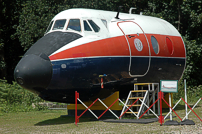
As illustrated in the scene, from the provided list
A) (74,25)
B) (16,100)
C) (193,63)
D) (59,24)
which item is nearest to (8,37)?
(16,100)

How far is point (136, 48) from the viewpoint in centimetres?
1479

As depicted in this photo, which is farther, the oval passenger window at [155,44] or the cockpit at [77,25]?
the oval passenger window at [155,44]

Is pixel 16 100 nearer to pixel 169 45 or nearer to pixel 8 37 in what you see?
pixel 169 45

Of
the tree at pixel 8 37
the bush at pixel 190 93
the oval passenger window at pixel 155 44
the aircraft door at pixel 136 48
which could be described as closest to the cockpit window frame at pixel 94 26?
the aircraft door at pixel 136 48

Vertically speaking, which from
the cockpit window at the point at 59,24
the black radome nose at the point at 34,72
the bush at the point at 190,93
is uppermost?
the cockpit window at the point at 59,24

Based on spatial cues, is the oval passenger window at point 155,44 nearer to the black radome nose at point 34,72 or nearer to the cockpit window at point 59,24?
the cockpit window at point 59,24

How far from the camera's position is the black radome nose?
1175cm

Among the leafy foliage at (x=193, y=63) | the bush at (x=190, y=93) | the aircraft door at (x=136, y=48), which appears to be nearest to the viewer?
the aircraft door at (x=136, y=48)

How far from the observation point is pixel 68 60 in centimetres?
1259

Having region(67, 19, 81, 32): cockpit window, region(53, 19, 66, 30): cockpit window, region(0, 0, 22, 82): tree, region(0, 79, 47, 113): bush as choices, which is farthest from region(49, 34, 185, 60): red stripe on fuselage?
region(0, 0, 22, 82): tree

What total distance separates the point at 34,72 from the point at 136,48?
5361mm

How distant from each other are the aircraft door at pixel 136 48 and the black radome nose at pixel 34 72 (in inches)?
168

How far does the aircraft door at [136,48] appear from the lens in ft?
47.9

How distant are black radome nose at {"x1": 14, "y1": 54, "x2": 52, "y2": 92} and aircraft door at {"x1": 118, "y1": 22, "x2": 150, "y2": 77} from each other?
14.0 ft
